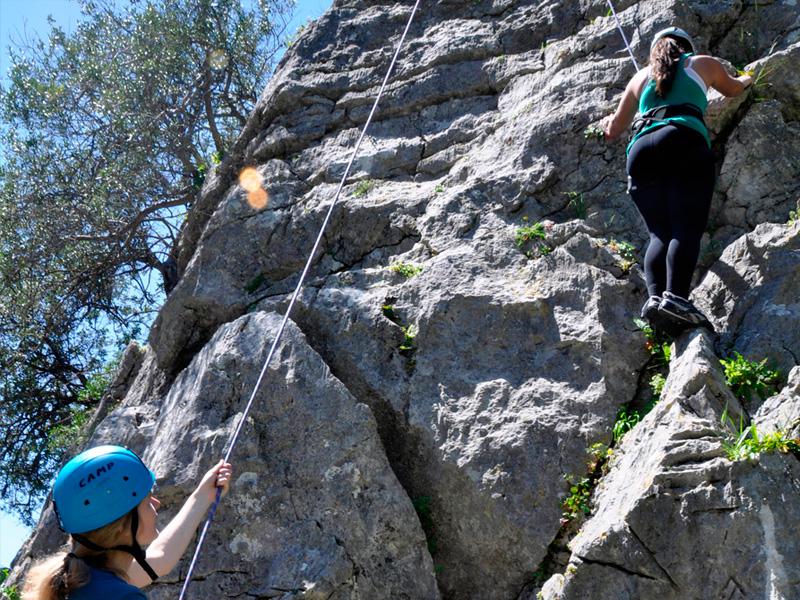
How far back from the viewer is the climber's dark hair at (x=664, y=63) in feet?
20.8

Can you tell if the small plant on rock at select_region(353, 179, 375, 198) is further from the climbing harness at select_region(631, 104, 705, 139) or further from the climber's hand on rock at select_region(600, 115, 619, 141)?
the climbing harness at select_region(631, 104, 705, 139)

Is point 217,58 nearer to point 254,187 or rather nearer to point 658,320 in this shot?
point 254,187

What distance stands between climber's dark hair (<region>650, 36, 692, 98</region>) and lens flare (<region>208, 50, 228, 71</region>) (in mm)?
7707

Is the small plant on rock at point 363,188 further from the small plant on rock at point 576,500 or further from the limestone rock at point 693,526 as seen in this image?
the limestone rock at point 693,526

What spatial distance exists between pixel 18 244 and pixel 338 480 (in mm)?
7071

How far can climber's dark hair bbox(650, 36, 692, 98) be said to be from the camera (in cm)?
635

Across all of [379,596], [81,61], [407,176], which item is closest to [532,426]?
[379,596]

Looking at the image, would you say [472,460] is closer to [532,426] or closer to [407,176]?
[532,426]

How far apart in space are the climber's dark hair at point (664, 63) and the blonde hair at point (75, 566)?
4560mm

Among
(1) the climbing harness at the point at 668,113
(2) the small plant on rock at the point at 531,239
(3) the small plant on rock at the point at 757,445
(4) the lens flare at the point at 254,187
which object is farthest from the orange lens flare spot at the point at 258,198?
(3) the small plant on rock at the point at 757,445

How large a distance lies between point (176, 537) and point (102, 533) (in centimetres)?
48

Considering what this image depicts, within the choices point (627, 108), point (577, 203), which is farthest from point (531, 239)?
point (627, 108)

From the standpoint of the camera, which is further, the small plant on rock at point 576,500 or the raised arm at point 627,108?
the raised arm at point 627,108

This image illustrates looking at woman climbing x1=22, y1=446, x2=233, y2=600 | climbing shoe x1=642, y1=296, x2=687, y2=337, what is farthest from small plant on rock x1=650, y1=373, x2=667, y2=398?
woman climbing x1=22, y1=446, x2=233, y2=600
